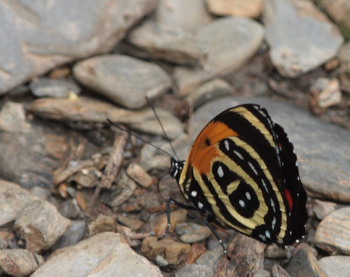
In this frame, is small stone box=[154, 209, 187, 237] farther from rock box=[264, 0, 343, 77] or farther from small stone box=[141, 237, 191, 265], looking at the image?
rock box=[264, 0, 343, 77]

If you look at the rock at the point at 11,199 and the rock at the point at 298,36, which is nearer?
the rock at the point at 11,199

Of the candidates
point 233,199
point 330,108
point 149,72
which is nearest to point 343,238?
point 233,199

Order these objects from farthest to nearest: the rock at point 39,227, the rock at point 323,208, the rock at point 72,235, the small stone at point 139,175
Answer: the small stone at point 139,175 → the rock at point 323,208 → the rock at point 72,235 → the rock at point 39,227

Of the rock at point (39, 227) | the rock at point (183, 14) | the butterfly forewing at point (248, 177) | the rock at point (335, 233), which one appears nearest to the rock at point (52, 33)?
the rock at point (183, 14)

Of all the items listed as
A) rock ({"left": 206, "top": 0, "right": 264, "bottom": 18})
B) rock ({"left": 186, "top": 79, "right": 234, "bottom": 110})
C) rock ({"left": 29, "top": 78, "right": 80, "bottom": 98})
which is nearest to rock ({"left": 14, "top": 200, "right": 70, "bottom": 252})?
rock ({"left": 29, "top": 78, "right": 80, "bottom": 98})

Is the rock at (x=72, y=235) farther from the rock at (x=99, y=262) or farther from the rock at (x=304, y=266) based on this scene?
the rock at (x=304, y=266)

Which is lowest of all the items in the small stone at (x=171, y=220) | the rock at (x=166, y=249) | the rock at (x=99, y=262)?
the small stone at (x=171, y=220)
